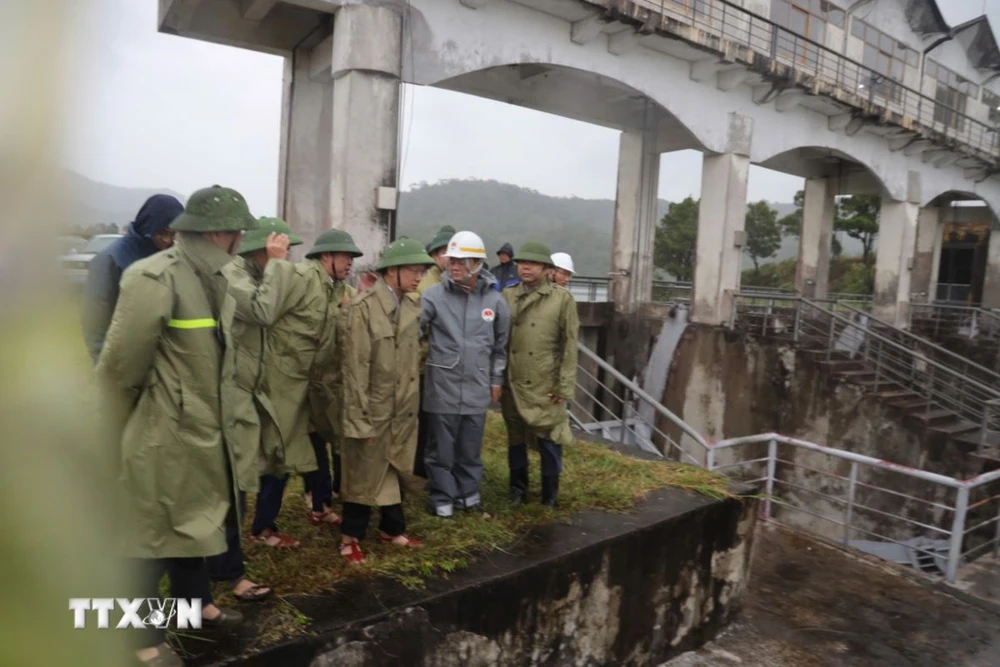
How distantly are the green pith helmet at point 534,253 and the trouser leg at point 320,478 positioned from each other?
1680 millimetres

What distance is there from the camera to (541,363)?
419cm

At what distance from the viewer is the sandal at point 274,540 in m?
3.33

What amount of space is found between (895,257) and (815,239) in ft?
6.90

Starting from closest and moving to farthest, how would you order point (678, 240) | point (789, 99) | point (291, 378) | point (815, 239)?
point (291, 378) → point (789, 99) → point (815, 239) → point (678, 240)

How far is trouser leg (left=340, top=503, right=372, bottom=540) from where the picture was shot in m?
3.31

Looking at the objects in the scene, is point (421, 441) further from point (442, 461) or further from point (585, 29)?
point (585, 29)

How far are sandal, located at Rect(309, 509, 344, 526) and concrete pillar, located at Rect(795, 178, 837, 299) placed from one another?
1599cm

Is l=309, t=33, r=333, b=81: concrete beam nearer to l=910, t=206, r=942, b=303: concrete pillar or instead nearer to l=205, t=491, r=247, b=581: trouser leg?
l=205, t=491, r=247, b=581: trouser leg

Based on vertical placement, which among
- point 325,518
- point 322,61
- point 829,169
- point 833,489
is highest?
point 829,169

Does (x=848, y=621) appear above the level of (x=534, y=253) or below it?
below

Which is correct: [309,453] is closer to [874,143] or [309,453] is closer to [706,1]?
[706,1]

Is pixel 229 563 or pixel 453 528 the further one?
pixel 453 528

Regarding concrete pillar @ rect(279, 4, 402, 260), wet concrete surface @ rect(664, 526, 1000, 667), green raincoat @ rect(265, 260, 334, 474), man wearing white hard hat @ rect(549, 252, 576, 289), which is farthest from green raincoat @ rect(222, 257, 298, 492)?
concrete pillar @ rect(279, 4, 402, 260)

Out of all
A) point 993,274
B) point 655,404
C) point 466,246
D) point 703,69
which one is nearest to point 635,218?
point 703,69
